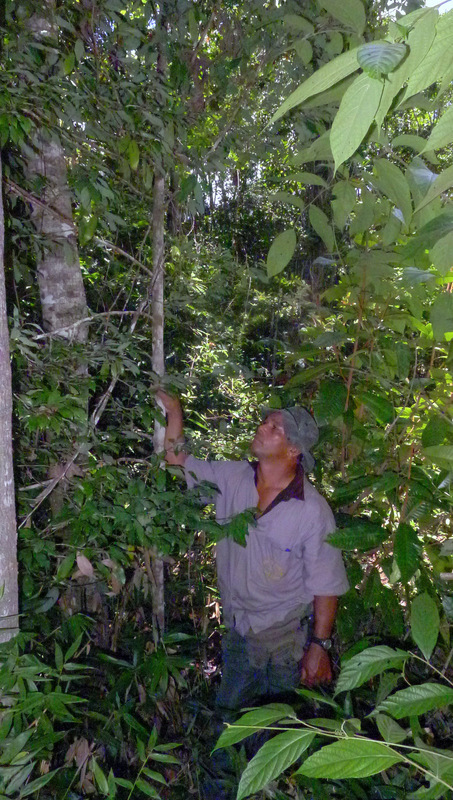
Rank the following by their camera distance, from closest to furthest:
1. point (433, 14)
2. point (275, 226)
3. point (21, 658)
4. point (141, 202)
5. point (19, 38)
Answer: point (433, 14)
point (21, 658)
point (19, 38)
point (141, 202)
point (275, 226)

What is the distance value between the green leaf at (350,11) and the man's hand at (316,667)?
6.62ft

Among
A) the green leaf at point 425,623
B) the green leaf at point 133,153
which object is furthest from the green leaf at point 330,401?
the green leaf at point 425,623

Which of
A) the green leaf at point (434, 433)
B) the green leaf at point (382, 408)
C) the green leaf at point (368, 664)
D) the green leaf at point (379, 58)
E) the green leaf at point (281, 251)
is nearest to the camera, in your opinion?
the green leaf at point (379, 58)

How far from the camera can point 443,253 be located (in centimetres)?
97

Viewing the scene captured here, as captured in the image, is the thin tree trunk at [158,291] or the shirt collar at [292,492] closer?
the thin tree trunk at [158,291]

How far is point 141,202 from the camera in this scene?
2146mm

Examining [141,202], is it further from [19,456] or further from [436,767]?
[436,767]

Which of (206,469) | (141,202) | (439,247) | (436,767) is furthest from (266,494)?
(436,767)

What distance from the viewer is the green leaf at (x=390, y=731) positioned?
0.76m

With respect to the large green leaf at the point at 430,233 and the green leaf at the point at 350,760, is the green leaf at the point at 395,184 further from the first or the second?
the green leaf at the point at 350,760

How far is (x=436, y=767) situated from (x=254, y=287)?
4.22m

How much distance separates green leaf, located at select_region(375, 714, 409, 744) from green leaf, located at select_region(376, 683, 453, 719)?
0.8 inches

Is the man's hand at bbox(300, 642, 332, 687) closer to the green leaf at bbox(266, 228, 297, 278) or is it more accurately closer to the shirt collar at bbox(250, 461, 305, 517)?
the shirt collar at bbox(250, 461, 305, 517)

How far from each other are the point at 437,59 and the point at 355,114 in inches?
3.9
